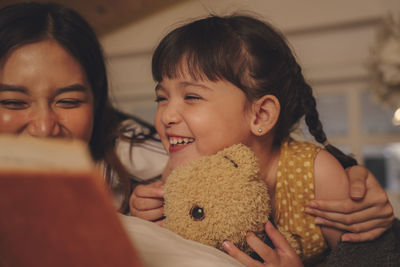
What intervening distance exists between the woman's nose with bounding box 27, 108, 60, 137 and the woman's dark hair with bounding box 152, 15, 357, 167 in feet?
1.04

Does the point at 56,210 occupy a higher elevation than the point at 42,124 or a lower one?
lower

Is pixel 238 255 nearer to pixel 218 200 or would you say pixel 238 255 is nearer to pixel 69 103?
pixel 218 200

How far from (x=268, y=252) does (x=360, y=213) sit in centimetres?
28

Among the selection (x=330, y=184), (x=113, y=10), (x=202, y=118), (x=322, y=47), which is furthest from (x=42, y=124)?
(x=322, y=47)

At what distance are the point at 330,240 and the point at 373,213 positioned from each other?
0.14 meters

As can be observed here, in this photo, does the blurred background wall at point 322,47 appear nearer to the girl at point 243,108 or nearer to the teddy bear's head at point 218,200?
the girl at point 243,108

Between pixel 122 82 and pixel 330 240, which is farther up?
pixel 122 82

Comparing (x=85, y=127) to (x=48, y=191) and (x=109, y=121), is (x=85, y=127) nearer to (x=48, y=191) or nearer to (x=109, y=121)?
(x=109, y=121)

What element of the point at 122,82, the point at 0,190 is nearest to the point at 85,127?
the point at 0,190

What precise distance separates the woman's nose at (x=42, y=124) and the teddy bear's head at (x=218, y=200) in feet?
1.20

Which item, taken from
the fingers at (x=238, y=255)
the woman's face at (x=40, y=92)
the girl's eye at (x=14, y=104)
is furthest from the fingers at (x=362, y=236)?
the girl's eye at (x=14, y=104)

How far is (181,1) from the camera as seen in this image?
2.49 metres

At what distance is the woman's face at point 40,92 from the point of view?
869 millimetres

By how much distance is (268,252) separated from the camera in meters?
0.73
